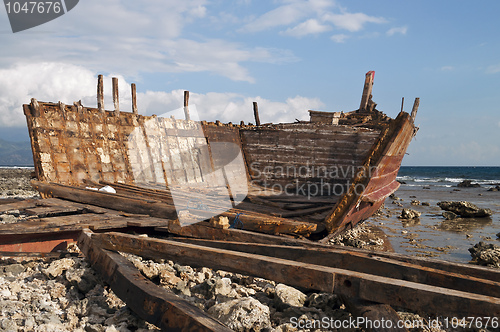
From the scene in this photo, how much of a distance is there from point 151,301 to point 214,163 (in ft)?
26.4

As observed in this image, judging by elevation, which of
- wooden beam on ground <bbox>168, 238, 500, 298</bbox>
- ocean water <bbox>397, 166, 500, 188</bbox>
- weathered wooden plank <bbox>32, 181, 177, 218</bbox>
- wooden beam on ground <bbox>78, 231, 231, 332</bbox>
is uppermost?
weathered wooden plank <bbox>32, 181, 177, 218</bbox>

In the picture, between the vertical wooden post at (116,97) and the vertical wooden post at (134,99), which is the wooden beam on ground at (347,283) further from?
the vertical wooden post at (134,99)

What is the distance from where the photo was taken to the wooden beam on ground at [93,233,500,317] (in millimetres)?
2160

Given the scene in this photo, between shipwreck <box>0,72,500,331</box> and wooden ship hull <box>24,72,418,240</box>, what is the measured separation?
27 millimetres

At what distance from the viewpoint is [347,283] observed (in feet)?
7.89

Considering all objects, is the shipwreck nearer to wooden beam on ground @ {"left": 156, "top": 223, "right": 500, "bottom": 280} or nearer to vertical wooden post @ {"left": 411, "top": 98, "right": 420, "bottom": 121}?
wooden beam on ground @ {"left": 156, "top": 223, "right": 500, "bottom": 280}

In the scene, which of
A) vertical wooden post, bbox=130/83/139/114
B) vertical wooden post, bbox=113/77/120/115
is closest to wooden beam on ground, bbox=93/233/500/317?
vertical wooden post, bbox=113/77/120/115

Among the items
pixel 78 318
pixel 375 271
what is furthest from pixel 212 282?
pixel 375 271

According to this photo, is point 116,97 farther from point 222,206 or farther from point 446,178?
point 446,178

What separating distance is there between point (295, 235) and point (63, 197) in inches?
174

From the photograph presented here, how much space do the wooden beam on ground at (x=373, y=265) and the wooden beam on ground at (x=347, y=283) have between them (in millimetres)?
352

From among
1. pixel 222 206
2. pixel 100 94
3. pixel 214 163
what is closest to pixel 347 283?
pixel 222 206

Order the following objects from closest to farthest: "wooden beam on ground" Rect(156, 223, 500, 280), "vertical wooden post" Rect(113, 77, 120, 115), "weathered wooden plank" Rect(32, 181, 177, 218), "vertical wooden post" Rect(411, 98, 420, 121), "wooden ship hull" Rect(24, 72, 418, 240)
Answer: "wooden beam on ground" Rect(156, 223, 500, 280)
"weathered wooden plank" Rect(32, 181, 177, 218)
"wooden ship hull" Rect(24, 72, 418, 240)
"vertical wooden post" Rect(113, 77, 120, 115)
"vertical wooden post" Rect(411, 98, 420, 121)

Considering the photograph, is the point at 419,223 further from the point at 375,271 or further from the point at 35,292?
the point at 35,292
